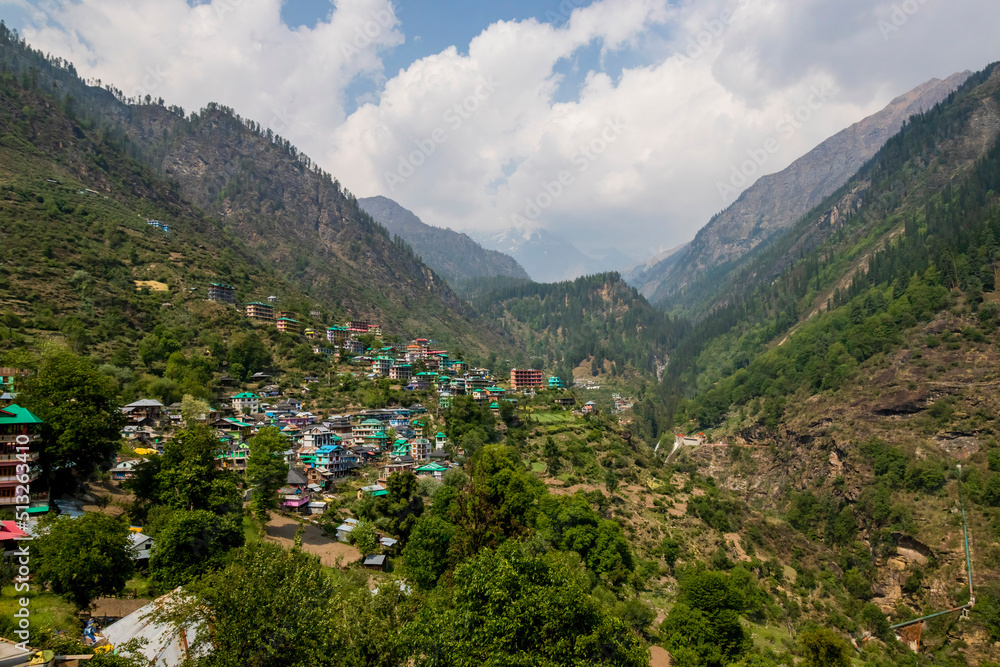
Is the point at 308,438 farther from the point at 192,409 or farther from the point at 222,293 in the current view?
the point at 222,293

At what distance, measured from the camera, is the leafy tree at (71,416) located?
29.0 meters

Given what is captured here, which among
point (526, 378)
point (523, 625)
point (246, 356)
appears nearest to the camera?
point (523, 625)

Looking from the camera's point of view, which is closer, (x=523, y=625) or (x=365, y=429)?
(x=523, y=625)

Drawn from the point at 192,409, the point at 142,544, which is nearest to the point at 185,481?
the point at 142,544

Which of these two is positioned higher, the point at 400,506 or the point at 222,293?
the point at 222,293

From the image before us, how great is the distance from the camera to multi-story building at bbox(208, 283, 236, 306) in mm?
87625

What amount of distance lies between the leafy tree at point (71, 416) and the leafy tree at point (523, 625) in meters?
23.8

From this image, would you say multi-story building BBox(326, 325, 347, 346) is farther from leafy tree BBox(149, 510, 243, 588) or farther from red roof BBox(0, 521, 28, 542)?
red roof BBox(0, 521, 28, 542)

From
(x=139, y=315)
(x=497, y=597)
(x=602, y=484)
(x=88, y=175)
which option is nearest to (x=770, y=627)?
(x=602, y=484)

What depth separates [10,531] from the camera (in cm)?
2272

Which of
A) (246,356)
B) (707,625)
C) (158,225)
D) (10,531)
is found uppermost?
(158,225)

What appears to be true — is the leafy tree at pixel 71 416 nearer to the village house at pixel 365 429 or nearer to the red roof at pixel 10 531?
the red roof at pixel 10 531

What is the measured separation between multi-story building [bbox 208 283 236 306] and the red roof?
68800 millimetres

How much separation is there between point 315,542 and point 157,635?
64.3 ft
